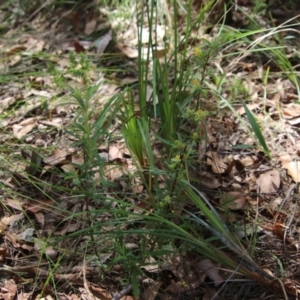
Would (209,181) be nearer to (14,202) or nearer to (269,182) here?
(269,182)

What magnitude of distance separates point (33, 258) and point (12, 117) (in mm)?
804

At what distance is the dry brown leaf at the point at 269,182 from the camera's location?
1.99m

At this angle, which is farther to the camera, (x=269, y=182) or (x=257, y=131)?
(x=269, y=182)

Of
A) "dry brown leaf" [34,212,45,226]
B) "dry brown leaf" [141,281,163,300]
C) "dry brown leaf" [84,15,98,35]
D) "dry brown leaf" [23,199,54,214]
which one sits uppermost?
"dry brown leaf" [84,15,98,35]

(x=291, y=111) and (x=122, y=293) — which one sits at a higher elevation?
(x=291, y=111)

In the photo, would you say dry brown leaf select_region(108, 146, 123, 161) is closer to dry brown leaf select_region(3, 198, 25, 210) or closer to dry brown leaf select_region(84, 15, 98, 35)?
dry brown leaf select_region(3, 198, 25, 210)

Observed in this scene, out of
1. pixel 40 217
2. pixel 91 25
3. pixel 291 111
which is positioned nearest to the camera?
pixel 40 217

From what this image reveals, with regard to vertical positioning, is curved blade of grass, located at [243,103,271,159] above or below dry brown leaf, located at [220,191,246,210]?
above

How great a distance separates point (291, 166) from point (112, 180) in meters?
0.71

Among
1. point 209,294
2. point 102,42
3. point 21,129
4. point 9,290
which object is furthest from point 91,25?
point 209,294

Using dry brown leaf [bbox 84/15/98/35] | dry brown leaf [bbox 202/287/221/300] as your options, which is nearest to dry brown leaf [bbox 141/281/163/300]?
dry brown leaf [bbox 202/287/221/300]

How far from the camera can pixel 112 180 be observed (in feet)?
6.75

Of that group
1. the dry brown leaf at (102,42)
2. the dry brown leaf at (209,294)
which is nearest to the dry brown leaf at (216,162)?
the dry brown leaf at (209,294)

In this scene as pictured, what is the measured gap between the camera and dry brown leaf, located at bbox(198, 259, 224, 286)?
170 cm
